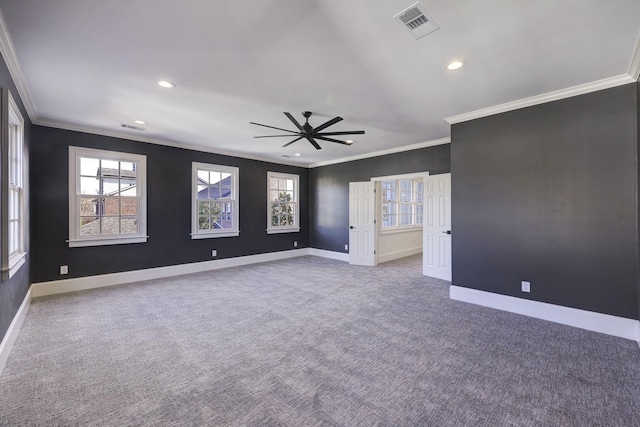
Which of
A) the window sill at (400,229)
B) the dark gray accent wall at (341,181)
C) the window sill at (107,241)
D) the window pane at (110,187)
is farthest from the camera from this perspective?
the window sill at (400,229)

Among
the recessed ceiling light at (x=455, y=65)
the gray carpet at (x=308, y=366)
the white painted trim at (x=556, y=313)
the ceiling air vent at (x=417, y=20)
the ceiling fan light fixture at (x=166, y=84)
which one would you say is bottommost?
the gray carpet at (x=308, y=366)

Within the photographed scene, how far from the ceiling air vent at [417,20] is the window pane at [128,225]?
5267 millimetres

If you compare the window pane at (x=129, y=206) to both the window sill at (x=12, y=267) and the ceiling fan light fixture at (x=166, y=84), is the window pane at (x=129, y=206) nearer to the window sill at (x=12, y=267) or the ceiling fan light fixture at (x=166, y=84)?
the window sill at (x=12, y=267)

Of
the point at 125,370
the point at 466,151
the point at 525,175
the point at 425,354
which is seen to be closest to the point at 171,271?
the point at 125,370

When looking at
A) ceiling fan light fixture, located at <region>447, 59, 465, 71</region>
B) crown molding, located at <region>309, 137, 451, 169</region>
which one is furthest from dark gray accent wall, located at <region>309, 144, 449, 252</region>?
ceiling fan light fixture, located at <region>447, 59, 465, 71</region>

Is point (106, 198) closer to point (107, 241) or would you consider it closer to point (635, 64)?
point (107, 241)

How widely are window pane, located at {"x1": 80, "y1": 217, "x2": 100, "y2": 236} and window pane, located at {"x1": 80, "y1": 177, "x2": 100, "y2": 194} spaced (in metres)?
0.46

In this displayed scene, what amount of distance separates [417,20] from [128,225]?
17.8ft

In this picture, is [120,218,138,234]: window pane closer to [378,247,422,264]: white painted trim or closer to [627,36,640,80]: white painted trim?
[378,247,422,264]: white painted trim

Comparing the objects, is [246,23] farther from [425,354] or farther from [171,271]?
[171,271]

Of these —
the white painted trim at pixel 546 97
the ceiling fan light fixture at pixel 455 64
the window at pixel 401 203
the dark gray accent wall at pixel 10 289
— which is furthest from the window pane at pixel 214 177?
the ceiling fan light fixture at pixel 455 64

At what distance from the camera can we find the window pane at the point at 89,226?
15.0 ft

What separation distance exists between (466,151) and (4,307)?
5418mm

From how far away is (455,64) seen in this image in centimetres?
258
